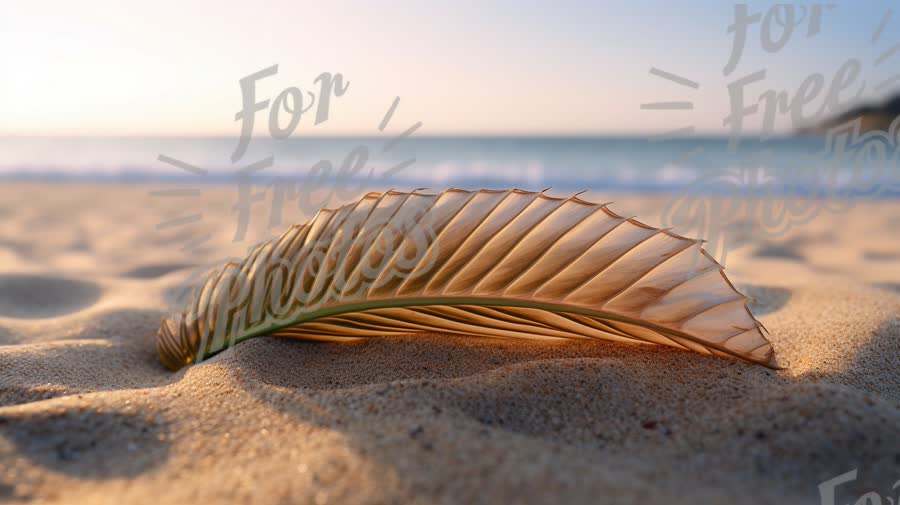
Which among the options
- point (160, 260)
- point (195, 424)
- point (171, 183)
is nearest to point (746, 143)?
point (171, 183)

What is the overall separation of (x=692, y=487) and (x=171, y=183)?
33.8 ft

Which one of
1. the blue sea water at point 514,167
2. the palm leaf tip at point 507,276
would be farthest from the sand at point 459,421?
the blue sea water at point 514,167

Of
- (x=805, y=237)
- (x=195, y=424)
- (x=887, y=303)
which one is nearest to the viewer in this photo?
(x=195, y=424)

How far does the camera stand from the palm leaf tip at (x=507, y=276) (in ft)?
A: 4.08

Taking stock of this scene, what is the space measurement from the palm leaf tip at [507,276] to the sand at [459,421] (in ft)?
0.26

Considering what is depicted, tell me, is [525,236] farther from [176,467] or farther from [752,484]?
[176,467]

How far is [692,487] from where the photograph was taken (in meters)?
0.85

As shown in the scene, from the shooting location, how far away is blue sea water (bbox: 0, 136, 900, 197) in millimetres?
5156

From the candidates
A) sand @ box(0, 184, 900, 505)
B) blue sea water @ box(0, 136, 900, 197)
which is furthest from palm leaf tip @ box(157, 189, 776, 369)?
blue sea water @ box(0, 136, 900, 197)

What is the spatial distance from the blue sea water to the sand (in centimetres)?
66

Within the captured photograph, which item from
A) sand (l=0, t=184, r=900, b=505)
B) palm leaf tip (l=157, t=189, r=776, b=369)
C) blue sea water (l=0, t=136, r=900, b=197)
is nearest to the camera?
sand (l=0, t=184, r=900, b=505)

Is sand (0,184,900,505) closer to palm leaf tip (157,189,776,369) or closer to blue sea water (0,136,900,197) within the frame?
palm leaf tip (157,189,776,369)

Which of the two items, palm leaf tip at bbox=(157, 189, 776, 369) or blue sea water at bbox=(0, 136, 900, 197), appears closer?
palm leaf tip at bbox=(157, 189, 776, 369)

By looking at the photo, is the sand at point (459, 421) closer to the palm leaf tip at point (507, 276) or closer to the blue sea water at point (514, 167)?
the palm leaf tip at point (507, 276)
